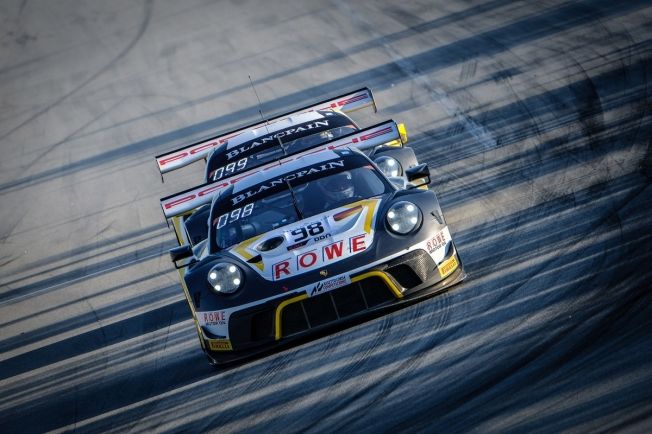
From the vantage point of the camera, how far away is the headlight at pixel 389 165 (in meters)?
10.1

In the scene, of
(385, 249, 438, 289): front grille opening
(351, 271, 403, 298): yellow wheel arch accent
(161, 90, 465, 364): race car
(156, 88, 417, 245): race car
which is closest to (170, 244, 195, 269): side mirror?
(161, 90, 465, 364): race car

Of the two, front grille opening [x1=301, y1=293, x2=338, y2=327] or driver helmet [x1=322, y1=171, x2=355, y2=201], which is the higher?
driver helmet [x1=322, y1=171, x2=355, y2=201]

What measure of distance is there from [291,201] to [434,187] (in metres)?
3.62

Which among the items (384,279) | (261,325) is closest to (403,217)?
(384,279)

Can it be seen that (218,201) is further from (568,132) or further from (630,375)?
(568,132)

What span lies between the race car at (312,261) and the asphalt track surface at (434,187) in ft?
1.98

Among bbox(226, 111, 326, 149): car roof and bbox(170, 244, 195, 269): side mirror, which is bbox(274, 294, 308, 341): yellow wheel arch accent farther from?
bbox(226, 111, 326, 149): car roof

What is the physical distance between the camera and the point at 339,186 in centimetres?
877

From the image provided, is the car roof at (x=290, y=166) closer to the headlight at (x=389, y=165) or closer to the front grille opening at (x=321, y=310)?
the headlight at (x=389, y=165)

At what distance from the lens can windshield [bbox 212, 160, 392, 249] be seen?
27.6 ft

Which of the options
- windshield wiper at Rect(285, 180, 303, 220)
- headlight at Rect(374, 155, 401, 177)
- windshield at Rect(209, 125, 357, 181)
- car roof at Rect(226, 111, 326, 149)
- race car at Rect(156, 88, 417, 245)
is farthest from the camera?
car roof at Rect(226, 111, 326, 149)

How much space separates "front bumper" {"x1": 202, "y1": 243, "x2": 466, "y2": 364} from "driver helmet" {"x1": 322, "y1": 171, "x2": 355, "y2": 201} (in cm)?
132

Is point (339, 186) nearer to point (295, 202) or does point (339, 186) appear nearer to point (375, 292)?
point (295, 202)

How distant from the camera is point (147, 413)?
7977 mm
